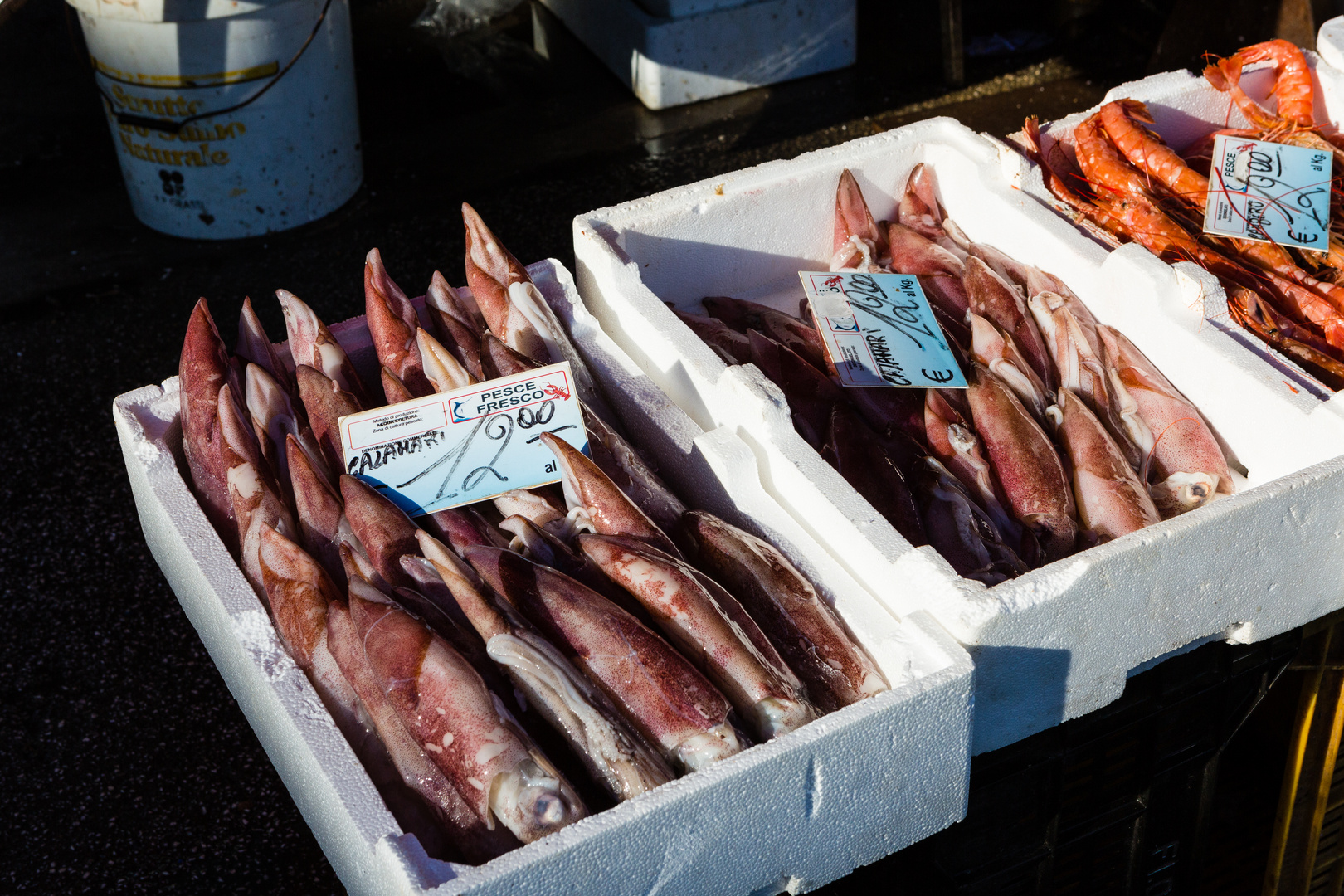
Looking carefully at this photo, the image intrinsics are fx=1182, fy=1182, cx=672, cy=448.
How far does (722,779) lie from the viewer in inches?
53.7

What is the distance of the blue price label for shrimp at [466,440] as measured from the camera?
6.10 feet

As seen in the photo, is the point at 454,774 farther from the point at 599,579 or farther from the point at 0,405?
the point at 0,405

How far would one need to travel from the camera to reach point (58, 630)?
3.15 meters

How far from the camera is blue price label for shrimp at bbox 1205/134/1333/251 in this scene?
2525mm

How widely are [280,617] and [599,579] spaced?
0.46m

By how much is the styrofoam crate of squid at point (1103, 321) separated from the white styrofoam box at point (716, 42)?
10.1 feet

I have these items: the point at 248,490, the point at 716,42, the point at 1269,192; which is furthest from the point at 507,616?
the point at 716,42

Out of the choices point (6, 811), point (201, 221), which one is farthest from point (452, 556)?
point (201, 221)

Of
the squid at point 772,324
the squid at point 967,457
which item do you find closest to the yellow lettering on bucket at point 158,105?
the squid at point 772,324

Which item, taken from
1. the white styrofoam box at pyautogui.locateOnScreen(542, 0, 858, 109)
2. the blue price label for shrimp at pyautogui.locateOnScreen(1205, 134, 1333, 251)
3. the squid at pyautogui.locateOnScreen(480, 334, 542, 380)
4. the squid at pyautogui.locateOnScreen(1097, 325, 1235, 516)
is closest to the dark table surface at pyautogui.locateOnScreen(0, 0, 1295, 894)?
the white styrofoam box at pyautogui.locateOnScreen(542, 0, 858, 109)

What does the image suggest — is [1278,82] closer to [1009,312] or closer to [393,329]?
[1009,312]

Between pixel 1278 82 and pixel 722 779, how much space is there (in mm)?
2656

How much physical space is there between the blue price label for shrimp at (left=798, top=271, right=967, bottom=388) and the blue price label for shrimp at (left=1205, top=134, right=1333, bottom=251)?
748mm

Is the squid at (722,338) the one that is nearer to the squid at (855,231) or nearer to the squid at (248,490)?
the squid at (855,231)
